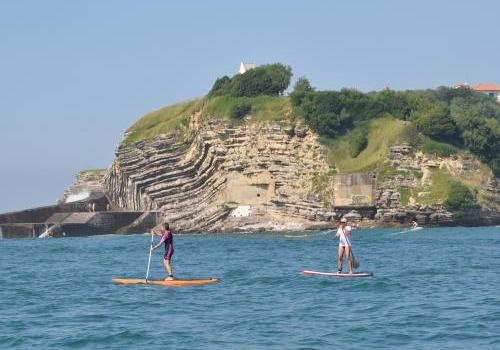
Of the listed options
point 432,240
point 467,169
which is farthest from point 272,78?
point 432,240

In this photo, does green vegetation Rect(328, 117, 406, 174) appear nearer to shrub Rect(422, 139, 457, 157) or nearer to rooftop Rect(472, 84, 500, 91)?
shrub Rect(422, 139, 457, 157)

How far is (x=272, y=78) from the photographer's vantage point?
103 metres

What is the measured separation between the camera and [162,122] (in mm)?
107812

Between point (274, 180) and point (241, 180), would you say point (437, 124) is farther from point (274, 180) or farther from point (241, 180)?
point (241, 180)

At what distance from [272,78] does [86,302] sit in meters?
74.6

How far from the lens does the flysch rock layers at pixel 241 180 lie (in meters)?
90.8

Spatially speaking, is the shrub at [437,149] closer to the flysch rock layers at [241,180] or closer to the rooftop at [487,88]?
the flysch rock layers at [241,180]

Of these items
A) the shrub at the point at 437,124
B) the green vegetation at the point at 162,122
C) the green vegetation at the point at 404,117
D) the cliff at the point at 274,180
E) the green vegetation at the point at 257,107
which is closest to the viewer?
the cliff at the point at 274,180

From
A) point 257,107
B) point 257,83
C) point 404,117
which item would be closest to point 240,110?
point 257,107

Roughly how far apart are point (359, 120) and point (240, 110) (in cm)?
1044

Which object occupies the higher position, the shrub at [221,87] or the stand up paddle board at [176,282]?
the shrub at [221,87]

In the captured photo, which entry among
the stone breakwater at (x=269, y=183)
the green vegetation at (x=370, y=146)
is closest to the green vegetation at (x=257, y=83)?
the stone breakwater at (x=269, y=183)

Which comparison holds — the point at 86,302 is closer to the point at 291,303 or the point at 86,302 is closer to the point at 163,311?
the point at 163,311

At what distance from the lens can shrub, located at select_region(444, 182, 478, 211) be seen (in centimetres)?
8312
